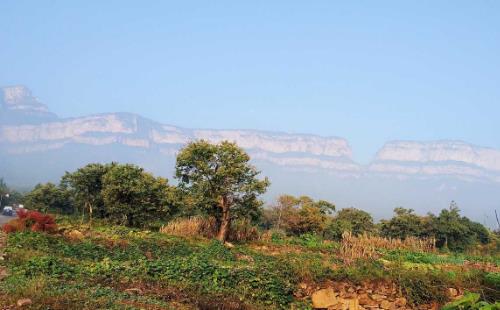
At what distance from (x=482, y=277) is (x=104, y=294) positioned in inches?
501

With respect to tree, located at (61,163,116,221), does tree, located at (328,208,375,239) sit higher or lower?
lower

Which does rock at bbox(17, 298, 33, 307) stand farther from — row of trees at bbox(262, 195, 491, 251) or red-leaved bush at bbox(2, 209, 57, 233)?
row of trees at bbox(262, 195, 491, 251)

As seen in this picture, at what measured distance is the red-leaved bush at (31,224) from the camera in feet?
61.6

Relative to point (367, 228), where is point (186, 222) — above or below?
above

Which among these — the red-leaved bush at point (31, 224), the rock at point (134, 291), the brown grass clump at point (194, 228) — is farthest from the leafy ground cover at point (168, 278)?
the brown grass clump at point (194, 228)

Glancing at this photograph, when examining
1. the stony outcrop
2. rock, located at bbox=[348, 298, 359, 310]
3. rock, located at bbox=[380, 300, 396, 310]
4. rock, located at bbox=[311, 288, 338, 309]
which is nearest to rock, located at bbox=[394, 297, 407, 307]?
the stony outcrop

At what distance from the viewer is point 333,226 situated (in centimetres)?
4538

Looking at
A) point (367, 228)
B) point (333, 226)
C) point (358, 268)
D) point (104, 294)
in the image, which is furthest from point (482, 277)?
point (367, 228)

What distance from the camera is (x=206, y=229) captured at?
82.6ft

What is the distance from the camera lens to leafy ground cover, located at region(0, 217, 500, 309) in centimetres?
947

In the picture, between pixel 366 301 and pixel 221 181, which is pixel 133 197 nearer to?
pixel 221 181

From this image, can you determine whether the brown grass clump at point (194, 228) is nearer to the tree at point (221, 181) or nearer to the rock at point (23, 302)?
the tree at point (221, 181)

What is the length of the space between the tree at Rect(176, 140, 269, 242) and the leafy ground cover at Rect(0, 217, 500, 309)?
21.6ft

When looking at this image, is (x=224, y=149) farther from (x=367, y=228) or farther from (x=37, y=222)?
(x=367, y=228)
